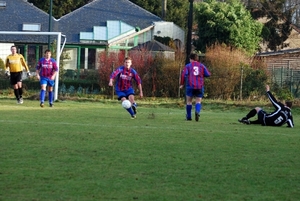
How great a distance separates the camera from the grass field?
8.47m

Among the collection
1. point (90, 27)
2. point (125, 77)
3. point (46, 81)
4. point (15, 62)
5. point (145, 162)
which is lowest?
point (145, 162)

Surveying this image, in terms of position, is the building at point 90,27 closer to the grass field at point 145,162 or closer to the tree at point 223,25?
the tree at point 223,25

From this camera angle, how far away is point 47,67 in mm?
24125

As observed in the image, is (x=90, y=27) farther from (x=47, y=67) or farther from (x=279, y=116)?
(x=279, y=116)

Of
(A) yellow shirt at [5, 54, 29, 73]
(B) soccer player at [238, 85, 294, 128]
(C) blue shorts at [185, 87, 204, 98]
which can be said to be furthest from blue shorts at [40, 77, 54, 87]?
(B) soccer player at [238, 85, 294, 128]

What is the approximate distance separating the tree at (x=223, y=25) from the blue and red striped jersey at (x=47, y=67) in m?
30.1

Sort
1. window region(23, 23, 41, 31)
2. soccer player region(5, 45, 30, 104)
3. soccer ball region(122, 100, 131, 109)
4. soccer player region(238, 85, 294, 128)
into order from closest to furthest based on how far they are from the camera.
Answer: soccer player region(238, 85, 294, 128) → soccer ball region(122, 100, 131, 109) → soccer player region(5, 45, 30, 104) → window region(23, 23, 41, 31)

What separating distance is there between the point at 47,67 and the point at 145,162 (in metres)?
13.9

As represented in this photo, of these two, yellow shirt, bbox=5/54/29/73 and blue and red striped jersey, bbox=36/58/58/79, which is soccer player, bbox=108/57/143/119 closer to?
blue and red striped jersey, bbox=36/58/58/79

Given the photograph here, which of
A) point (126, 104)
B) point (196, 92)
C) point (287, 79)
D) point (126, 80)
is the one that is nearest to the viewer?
point (126, 104)

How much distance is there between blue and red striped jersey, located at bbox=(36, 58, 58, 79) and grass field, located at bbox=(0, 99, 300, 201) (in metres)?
6.83

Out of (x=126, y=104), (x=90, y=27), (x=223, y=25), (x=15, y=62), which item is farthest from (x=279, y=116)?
(x=90, y=27)

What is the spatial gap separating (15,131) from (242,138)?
14.3 feet

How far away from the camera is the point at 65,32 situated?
6078cm
